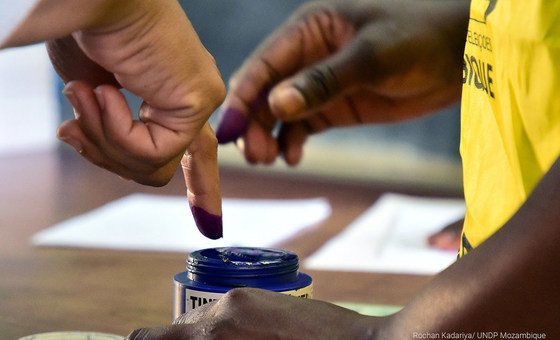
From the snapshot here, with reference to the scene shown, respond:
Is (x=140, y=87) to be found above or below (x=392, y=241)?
above

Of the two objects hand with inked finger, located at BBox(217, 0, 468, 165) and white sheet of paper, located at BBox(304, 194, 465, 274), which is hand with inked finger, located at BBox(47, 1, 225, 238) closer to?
hand with inked finger, located at BBox(217, 0, 468, 165)

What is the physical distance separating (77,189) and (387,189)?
44 cm

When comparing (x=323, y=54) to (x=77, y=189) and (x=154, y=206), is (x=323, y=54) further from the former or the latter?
(x=77, y=189)

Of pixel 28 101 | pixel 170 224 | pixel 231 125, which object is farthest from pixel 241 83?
pixel 28 101

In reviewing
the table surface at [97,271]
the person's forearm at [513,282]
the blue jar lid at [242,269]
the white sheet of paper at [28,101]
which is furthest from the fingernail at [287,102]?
the white sheet of paper at [28,101]

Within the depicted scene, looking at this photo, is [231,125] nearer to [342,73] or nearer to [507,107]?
[342,73]

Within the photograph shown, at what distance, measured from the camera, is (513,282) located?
404 mm

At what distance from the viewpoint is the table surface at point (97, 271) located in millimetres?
744

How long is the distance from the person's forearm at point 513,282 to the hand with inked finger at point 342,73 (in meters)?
0.38

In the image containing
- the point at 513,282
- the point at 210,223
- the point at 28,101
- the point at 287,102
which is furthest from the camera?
the point at 28,101

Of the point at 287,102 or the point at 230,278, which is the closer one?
the point at 230,278

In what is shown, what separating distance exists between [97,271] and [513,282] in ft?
1.80

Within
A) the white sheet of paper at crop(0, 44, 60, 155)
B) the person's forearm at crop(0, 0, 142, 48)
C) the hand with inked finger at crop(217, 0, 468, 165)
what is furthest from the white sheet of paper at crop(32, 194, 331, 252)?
the white sheet of paper at crop(0, 44, 60, 155)

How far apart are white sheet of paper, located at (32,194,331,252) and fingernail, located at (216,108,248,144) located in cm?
17
